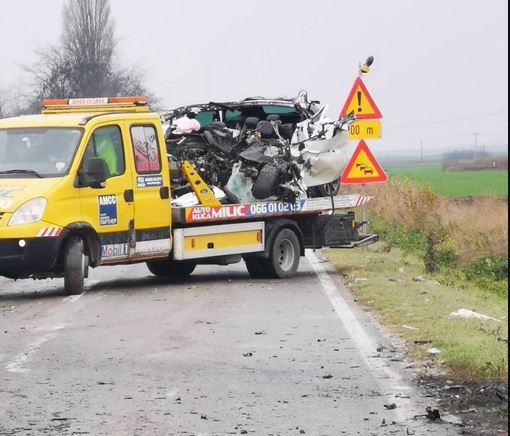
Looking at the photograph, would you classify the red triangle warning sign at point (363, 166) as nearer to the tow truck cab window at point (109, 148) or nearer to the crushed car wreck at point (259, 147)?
the crushed car wreck at point (259, 147)

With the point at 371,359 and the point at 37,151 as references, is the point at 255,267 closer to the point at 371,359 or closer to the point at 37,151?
the point at 37,151

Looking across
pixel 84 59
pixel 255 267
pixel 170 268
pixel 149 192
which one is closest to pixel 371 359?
pixel 149 192

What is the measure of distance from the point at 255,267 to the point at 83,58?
77.6 ft

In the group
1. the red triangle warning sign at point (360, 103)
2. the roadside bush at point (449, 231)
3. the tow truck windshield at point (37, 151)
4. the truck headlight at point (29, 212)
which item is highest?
the red triangle warning sign at point (360, 103)

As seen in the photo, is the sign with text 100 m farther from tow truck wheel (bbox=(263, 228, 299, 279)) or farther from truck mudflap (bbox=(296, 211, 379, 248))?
tow truck wheel (bbox=(263, 228, 299, 279))

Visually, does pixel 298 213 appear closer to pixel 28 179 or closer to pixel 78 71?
pixel 28 179

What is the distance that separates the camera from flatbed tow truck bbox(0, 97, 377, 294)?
15.2 m

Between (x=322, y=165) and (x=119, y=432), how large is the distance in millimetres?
11860

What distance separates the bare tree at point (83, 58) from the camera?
39750 mm

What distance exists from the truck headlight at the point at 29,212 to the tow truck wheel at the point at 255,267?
4037 millimetres

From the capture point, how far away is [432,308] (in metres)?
14.1

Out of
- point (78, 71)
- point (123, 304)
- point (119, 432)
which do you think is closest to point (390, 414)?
point (119, 432)

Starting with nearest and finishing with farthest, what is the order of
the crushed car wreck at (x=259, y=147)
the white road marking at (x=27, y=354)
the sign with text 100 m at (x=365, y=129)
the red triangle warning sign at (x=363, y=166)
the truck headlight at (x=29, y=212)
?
1. the white road marking at (x=27, y=354)
2. the truck headlight at (x=29, y=212)
3. the crushed car wreck at (x=259, y=147)
4. the red triangle warning sign at (x=363, y=166)
5. the sign with text 100 m at (x=365, y=129)

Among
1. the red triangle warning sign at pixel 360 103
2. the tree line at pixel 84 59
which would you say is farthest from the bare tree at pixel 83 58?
the red triangle warning sign at pixel 360 103
